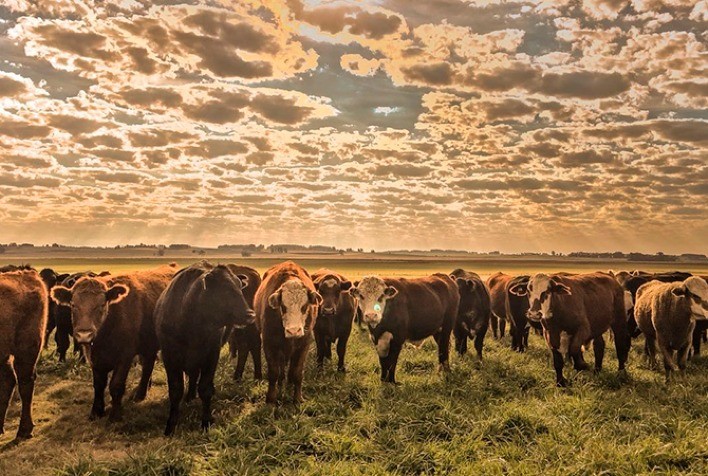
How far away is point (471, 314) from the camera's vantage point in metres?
15.5

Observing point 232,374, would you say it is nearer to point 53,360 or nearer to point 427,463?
point 53,360

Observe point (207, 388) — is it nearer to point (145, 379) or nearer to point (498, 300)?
point (145, 379)

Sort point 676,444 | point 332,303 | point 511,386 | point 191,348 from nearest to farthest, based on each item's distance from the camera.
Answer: point 676,444, point 191,348, point 511,386, point 332,303

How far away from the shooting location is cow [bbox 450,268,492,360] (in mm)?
15203

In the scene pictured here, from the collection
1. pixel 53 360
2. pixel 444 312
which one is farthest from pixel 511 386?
pixel 53 360

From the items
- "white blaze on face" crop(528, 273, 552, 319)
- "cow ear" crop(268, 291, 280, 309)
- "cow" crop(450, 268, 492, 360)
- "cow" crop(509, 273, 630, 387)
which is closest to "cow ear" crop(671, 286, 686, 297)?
"cow" crop(509, 273, 630, 387)

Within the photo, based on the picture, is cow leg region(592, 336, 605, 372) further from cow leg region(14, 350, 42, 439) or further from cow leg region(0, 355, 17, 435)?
cow leg region(0, 355, 17, 435)

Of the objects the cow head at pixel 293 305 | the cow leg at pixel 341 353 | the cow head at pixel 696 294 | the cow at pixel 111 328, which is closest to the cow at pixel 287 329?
the cow head at pixel 293 305

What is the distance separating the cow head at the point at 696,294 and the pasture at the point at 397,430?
1.46 m

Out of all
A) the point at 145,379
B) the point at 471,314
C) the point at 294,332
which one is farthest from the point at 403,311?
the point at 145,379

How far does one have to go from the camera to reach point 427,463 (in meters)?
6.86

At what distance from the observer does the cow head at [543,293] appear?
11.5m

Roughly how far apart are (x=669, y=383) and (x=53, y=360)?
1508 cm

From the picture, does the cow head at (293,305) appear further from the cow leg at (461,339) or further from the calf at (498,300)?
the calf at (498,300)
